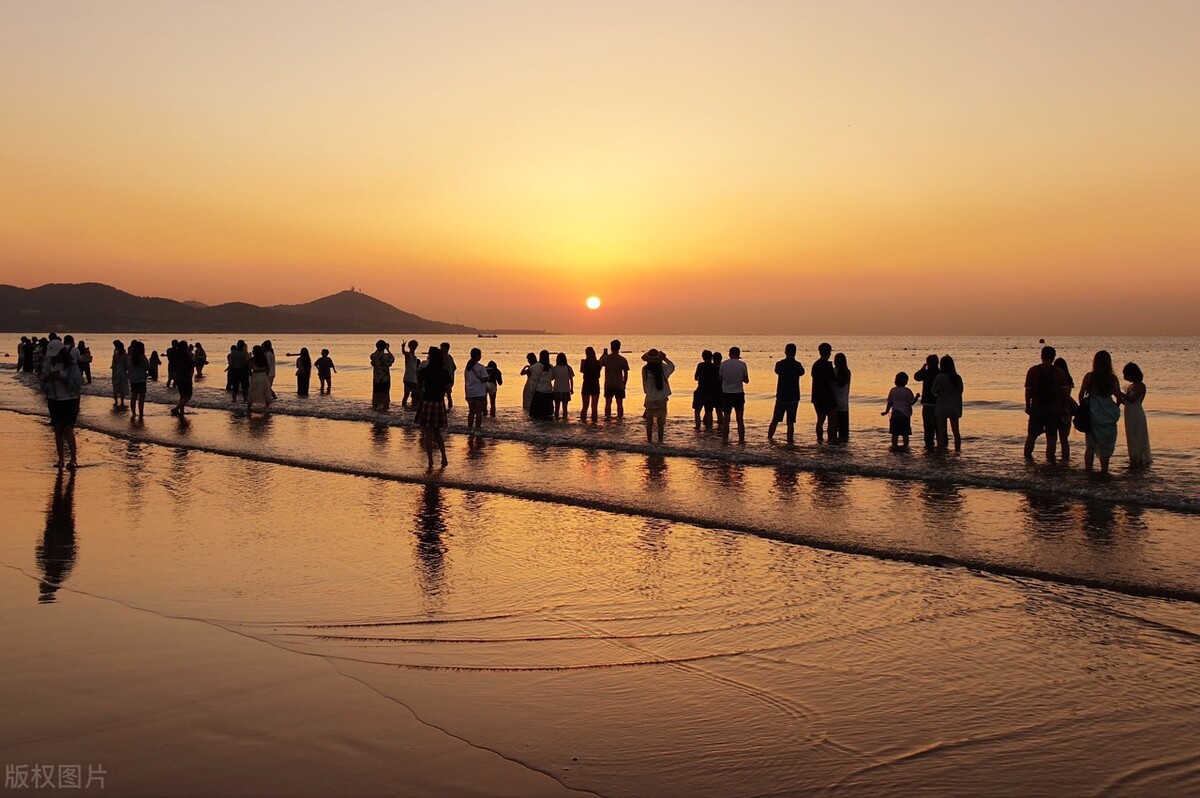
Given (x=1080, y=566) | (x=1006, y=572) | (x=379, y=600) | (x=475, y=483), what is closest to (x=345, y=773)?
(x=379, y=600)

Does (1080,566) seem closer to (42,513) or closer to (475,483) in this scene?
(475,483)

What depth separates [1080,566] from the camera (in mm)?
9469

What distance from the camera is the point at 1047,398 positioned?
17719 millimetres

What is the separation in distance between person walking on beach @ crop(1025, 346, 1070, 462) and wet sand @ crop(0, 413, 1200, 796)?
8.41 meters

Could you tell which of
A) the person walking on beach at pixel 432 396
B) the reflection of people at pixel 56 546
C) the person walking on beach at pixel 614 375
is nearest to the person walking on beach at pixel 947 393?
the person walking on beach at pixel 614 375

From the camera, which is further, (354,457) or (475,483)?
(354,457)

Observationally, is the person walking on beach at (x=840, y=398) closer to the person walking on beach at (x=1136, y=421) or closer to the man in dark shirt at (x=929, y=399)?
the man in dark shirt at (x=929, y=399)

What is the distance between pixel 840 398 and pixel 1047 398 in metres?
4.49

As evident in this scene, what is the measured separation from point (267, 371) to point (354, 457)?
1211 cm

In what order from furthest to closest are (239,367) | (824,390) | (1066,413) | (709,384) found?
(239,367) → (709,384) → (824,390) → (1066,413)

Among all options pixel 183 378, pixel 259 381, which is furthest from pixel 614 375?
pixel 183 378

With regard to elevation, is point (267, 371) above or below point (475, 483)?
above

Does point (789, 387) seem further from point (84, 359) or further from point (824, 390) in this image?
point (84, 359)

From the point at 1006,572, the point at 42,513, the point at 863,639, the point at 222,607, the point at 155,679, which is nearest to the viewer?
the point at 155,679
